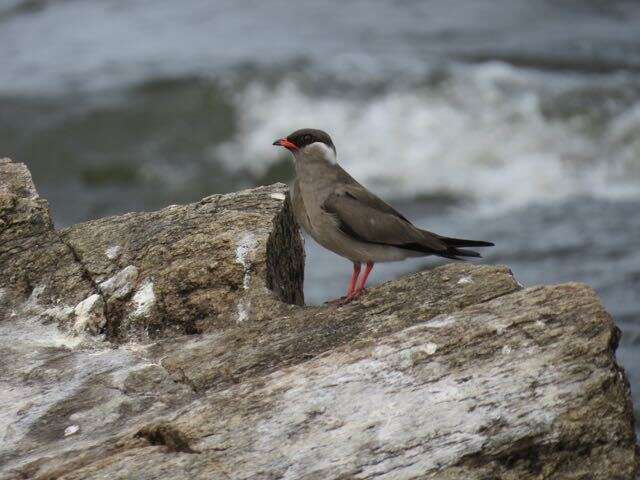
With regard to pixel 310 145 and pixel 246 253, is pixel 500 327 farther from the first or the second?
pixel 310 145

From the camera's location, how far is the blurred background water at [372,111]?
20.7 metres

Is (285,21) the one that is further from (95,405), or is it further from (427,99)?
(95,405)

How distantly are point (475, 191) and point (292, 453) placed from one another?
1611cm

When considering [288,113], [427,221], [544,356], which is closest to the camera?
[544,356]

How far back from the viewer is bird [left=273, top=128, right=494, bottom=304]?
29.7 ft

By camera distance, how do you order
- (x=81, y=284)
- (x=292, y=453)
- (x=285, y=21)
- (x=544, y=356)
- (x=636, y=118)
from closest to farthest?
(x=292, y=453), (x=544, y=356), (x=81, y=284), (x=636, y=118), (x=285, y=21)

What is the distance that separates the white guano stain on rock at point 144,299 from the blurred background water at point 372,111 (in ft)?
30.1

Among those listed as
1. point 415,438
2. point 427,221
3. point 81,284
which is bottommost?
point 427,221

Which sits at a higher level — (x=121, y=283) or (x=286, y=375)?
(x=121, y=283)

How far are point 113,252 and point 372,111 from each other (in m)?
17.5

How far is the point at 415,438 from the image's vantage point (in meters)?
6.47

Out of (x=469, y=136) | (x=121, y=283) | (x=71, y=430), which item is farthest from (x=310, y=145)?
(x=469, y=136)

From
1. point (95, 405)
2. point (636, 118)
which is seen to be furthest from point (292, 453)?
point (636, 118)

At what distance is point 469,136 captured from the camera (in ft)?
80.2
